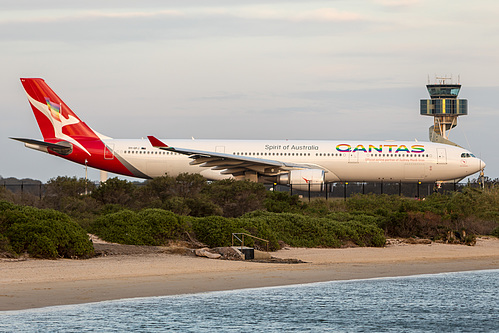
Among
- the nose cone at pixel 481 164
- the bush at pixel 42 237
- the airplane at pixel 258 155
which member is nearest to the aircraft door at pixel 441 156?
the airplane at pixel 258 155

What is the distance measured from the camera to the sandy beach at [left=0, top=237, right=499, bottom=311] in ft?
42.2

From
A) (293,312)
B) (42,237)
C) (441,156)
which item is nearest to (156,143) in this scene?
(441,156)

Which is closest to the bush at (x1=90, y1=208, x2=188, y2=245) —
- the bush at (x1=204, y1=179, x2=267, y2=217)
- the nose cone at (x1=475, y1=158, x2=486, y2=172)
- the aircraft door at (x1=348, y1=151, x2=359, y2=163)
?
the bush at (x1=204, y1=179, x2=267, y2=217)

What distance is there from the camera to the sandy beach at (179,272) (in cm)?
1288

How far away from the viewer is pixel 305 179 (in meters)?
37.6

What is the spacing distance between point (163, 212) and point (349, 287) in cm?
680

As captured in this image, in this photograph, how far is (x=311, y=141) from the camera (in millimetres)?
41219

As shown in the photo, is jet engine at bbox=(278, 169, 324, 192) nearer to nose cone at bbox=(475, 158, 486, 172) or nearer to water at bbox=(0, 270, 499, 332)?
nose cone at bbox=(475, 158, 486, 172)

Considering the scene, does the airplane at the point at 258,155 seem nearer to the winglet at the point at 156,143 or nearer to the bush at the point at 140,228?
the winglet at the point at 156,143

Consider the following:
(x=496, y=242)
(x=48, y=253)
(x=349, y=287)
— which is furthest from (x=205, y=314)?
(x=496, y=242)

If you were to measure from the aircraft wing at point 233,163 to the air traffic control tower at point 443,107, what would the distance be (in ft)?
185

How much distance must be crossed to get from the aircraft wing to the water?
899 inches

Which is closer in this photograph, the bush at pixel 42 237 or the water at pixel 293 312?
the water at pixel 293 312

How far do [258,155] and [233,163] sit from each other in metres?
2.36
